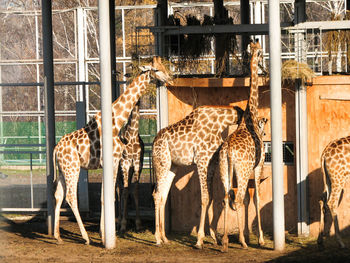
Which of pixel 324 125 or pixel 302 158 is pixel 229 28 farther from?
pixel 302 158

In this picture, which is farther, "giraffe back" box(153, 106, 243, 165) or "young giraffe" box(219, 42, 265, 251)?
"giraffe back" box(153, 106, 243, 165)

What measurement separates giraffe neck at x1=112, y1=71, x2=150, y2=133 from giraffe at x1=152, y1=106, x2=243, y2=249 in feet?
2.13

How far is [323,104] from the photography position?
10.9 m

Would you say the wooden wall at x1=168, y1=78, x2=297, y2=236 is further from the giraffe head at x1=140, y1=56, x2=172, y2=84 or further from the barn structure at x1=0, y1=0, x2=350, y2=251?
the giraffe head at x1=140, y1=56, x2=172, y2=84

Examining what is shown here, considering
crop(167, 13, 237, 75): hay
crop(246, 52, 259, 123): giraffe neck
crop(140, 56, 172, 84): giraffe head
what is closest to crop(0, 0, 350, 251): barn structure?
crop(167, 13, 237, 75): hay

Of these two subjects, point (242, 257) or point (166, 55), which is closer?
point (242, 257)

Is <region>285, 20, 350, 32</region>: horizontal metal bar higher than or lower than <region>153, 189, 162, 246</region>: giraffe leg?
higher

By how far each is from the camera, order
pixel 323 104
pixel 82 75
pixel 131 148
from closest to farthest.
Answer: pixel 323 104 → pixel 131 148 → pixel 82 75

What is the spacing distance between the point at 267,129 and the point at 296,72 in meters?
1.08

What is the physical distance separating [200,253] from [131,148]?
2.37 metres

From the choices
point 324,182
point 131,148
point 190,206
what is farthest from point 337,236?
point 131,148

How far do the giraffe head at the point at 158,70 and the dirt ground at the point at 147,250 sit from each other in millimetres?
2396

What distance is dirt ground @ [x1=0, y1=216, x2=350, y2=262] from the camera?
961 centimetres

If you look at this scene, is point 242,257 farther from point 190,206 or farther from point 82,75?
point 82,75
